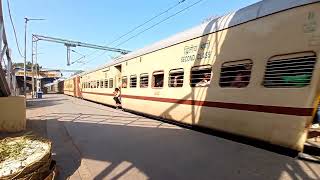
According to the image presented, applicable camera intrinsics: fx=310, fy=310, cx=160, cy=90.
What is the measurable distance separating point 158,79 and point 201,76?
3.26 meters

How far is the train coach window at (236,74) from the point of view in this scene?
6.98 metres

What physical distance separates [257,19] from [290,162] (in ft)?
9.96

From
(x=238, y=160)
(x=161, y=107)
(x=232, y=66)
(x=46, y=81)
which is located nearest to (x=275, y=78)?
(x=232, y=66)

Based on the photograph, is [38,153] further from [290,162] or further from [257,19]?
[257,19]

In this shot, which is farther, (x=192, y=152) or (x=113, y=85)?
(x=113, y=85)

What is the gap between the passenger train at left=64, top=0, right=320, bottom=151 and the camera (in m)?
5.69

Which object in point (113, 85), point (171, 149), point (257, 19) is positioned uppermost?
point (257, 19)

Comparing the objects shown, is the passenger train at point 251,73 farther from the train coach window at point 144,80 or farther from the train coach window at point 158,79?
the train coach window at point 144,80

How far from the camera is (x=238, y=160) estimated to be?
19.1 ft

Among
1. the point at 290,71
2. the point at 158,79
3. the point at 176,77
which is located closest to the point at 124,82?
the point at 158,79

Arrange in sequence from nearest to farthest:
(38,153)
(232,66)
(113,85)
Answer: (38,153)
(232,66)
(113,85)

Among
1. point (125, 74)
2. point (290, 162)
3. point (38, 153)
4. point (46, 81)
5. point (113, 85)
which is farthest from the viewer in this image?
point (46, 81)

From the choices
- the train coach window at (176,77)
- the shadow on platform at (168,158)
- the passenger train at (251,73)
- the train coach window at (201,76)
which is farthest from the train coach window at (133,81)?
the train coach window at (201,76)

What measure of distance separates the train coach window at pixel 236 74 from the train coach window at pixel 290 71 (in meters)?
0.57
